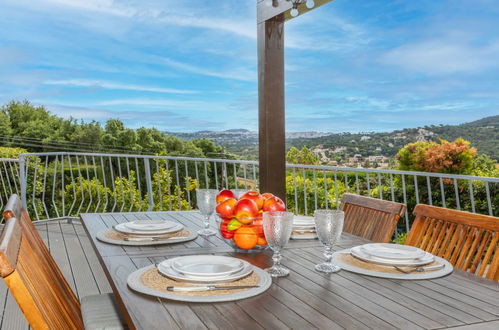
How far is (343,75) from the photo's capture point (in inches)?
407

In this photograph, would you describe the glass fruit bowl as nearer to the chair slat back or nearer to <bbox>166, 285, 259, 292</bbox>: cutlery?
<bbox>166, 285, 259, 292</bbox>: cutlery

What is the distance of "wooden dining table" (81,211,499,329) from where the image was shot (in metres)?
0.91

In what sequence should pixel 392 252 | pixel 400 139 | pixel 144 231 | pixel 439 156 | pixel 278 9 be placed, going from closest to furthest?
pixel 392 252
pixel 144 231
pixel 278 9
pixel 439 156
pixel 400 139

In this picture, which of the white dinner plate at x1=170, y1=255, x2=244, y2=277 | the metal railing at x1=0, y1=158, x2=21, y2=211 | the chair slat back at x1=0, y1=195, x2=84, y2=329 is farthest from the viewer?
the metal railing at x1=0, y1=158, x2=21, y2=211

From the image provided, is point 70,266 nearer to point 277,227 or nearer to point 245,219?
point 245,219

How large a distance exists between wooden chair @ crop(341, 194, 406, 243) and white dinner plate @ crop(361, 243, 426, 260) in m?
0.39

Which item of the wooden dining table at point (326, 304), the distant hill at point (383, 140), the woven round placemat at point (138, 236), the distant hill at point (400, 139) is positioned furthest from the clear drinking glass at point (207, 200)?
the distant hill at point (400, 139)

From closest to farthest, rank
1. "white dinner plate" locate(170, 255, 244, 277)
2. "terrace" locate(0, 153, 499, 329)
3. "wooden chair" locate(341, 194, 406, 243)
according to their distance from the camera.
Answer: "white dinner plate" locate(170, 255, 244, 277), "wooden chair" locate(341, 194, 406, 243), "terrace" locate(0, 153, 499, 329)

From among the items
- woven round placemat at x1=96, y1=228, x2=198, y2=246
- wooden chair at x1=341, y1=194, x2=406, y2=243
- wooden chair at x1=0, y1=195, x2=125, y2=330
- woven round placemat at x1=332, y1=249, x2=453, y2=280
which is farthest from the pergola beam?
wooden chair at x1=0, y1=195, x2=125, y2=330

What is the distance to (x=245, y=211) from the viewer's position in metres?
1.43

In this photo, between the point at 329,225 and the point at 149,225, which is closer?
the point at 329,225

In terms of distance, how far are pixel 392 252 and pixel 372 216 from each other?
61 cm

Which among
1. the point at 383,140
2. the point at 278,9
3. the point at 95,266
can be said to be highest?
the point at 278,9

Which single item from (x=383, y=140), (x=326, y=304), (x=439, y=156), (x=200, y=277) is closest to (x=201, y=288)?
(x=200, y=277)
